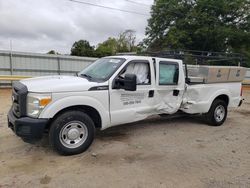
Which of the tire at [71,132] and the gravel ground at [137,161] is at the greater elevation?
the tire at [71,132]

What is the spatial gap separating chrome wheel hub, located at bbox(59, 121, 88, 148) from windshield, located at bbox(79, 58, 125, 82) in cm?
104

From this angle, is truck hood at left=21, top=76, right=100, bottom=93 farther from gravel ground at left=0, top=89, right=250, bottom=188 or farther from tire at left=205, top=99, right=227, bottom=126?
tire at left=205, top=99, right=227, bottom=126

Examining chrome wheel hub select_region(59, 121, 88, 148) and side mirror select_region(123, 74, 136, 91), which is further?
side mirror select_region(123, 74, 136, 91)

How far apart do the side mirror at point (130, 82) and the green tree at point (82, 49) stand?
34942mm

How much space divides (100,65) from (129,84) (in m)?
1.17

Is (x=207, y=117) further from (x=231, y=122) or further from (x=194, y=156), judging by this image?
(x=194, y=156)

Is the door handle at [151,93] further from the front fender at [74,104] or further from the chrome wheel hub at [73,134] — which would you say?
the chrome wheel hub at [73,134]

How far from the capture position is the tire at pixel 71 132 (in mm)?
4266

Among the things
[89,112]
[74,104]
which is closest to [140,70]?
[89,112]

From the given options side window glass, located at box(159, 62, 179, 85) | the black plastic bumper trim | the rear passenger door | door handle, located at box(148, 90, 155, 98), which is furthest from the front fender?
side window glass, located at box(159, 62, 179, 85)

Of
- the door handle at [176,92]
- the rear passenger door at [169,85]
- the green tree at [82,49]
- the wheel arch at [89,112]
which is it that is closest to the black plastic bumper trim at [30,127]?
the wheel arch at [89,112]

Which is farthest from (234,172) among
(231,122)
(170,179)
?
(231,122)

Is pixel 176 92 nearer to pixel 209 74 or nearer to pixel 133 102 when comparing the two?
pixel 209 74

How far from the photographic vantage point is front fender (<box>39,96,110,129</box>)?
4.18 meters
